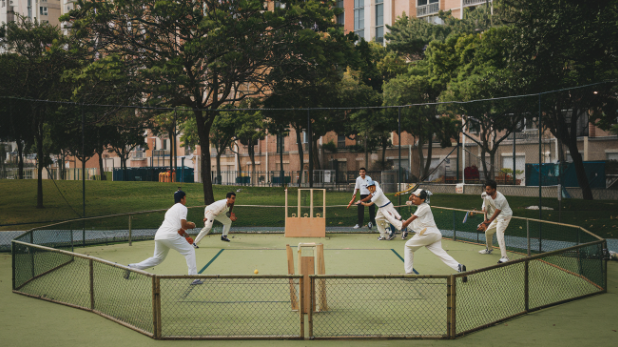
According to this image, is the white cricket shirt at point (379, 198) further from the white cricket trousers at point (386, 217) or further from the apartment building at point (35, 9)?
the apartment building at point (35, 9)

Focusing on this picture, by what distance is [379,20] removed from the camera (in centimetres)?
5056

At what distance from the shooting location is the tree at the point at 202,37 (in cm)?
1638

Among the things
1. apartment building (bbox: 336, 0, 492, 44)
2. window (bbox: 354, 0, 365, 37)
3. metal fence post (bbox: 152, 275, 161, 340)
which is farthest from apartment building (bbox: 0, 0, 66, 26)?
metal fence post (bbox: 152, 275, 161, 340)

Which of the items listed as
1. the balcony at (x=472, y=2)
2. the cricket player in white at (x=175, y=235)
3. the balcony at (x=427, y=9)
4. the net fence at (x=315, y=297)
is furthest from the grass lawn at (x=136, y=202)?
the balcony at (x=427, y=9)

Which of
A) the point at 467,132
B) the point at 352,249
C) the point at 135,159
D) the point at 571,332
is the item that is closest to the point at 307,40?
the point at 467,132

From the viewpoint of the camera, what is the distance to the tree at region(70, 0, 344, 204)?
16375 mm

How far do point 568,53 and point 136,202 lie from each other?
713 inches

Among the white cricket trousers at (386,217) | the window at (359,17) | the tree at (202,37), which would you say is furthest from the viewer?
the window at (359,17)

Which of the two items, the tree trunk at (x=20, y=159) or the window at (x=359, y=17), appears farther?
the window at (x=359, y=17)

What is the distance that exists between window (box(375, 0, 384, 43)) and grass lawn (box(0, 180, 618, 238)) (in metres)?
32.8

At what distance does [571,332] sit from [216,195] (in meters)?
17.6

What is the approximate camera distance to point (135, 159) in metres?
70.1

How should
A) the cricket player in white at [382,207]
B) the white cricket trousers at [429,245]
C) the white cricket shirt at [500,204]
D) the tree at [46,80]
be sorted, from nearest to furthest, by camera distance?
the white cricket trousers at [429,245] → the white cricket shirt at [500,204] → the cricket player in white at [382,207] → the tree at [46,80]

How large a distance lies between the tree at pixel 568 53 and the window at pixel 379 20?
30.8 metres
